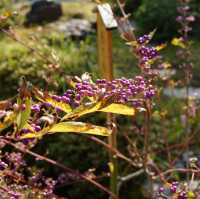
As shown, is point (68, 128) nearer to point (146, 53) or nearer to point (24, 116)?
point (24, 116)

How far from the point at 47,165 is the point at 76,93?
78.9 inches

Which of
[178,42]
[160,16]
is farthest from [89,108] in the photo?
[160,16]

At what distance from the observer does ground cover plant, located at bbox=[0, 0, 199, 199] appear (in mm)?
912

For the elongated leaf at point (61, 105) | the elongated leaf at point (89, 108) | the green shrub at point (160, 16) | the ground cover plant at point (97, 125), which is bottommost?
the green shrub at point (160, 16)

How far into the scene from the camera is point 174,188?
3.59 feet

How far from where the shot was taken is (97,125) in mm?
2654

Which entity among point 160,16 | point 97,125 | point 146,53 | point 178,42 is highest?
point 146,53

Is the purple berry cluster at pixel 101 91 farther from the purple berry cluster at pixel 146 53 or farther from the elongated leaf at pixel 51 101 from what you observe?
the purple berry cluster at pixel 146 53

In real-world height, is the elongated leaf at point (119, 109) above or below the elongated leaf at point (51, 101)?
below

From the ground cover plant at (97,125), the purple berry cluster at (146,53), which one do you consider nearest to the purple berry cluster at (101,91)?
the ground cover plant at (97,125)

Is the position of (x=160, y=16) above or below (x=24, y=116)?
below

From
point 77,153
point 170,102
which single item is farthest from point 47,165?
point 170,102

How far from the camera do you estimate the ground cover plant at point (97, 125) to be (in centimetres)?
91

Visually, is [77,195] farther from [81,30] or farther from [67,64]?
[81,30]
